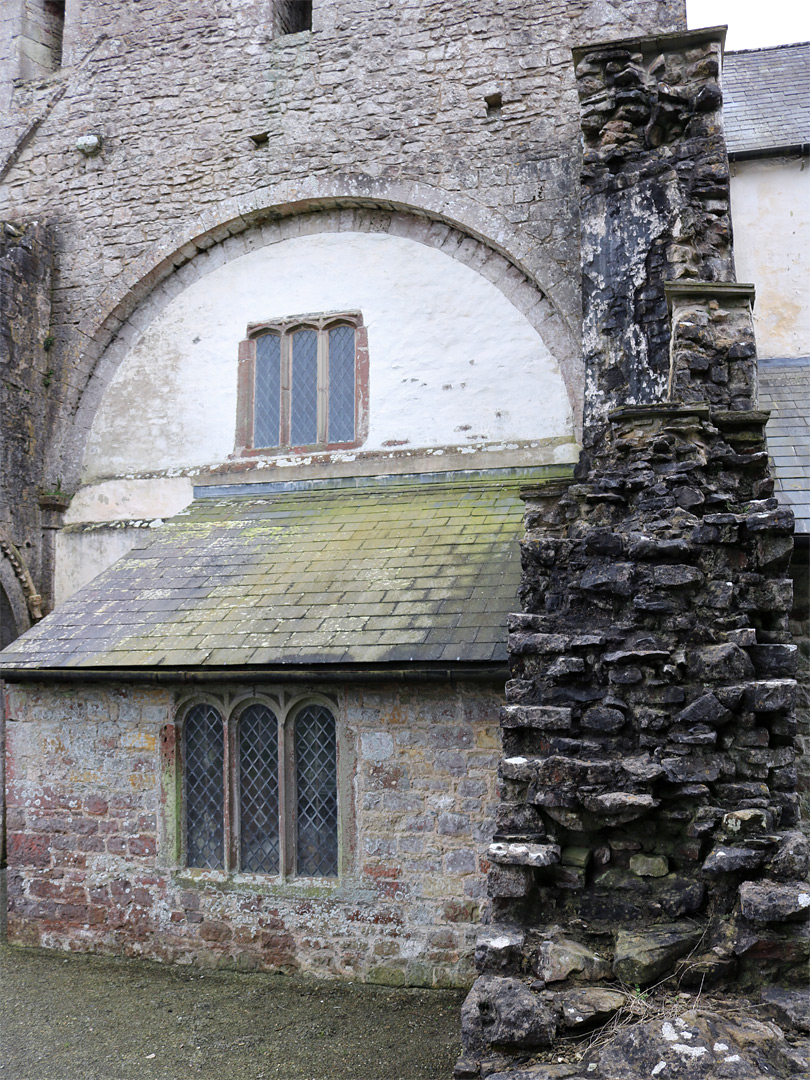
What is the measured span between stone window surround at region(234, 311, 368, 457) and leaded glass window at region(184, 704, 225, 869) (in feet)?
10.2

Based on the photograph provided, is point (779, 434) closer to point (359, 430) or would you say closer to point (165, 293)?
point (359, 430)

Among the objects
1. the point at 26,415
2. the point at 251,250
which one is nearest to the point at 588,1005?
the point at 251,250

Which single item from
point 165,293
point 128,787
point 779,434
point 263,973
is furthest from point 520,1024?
point 165,293

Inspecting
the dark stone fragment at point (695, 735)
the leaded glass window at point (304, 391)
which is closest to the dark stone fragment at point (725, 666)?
the dark stone fragment at point (695, 735)

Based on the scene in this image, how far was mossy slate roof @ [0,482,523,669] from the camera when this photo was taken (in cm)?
628

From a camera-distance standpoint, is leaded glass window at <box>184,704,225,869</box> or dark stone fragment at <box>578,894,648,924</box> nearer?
dark stone fragment at <box>578,894,648,924</box>

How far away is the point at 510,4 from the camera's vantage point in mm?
8727

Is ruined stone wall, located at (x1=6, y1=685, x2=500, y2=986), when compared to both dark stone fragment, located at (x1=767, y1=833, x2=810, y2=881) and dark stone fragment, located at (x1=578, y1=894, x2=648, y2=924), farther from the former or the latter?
dark stone fragment, located at (x1=767, y1=833, x2=810, y2=881)

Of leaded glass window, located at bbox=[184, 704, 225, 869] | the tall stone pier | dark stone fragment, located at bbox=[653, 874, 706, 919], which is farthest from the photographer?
leaded glass window, located at bbox=[184, 704, 225, 869]

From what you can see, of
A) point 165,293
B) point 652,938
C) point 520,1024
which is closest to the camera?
point 520,1024

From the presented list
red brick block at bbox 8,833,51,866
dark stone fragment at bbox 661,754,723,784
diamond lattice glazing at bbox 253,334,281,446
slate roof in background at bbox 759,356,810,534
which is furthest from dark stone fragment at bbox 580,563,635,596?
diamond lattice glazing at bbox 253,334,281,446

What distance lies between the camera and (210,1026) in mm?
5570

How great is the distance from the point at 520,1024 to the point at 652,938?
0.62m

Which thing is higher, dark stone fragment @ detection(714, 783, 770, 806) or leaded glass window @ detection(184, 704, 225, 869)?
dark stone fragment @ detection(714, 783, 770, 806)
